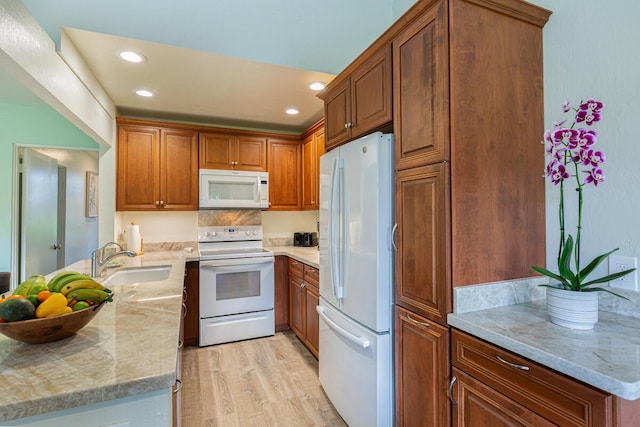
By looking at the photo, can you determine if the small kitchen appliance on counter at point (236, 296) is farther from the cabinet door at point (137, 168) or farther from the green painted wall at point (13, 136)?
the green painted wall at point (13, 136)

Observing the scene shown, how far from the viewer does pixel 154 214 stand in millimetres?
3535

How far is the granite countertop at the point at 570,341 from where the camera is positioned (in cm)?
83

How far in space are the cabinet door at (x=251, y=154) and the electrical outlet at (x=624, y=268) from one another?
314cm

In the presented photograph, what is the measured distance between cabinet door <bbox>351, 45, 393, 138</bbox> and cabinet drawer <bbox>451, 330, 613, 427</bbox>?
114 centimetres

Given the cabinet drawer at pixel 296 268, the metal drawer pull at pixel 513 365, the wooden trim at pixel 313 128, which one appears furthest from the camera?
the wooden trim at pixel 313 128

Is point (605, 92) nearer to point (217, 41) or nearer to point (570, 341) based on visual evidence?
point (570, 341)

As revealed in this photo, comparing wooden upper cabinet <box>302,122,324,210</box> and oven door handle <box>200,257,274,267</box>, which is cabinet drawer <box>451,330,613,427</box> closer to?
oven door handle <box>200,257,274,267</box>

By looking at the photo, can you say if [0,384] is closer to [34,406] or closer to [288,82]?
[34,406]

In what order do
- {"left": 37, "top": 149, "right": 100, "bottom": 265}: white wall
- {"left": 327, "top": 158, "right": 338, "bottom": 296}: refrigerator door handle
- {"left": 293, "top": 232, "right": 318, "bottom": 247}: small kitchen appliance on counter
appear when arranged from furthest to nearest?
{"left": 37, "top": 149, "right": 100, "bottom": 265}: white wall
{"left": 293, "top": 232, "right": 318, "bottom": 247}: small kitchen appliance on counter
{"left": 327, "top": 158, "right": 338, "bottom": 296}: refrigerator door handle

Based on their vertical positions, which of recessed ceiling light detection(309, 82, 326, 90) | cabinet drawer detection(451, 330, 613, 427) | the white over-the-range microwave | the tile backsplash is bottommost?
cabinet drawer detection(451, 330, 613, 427)

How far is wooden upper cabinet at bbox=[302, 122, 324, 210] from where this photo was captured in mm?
3381

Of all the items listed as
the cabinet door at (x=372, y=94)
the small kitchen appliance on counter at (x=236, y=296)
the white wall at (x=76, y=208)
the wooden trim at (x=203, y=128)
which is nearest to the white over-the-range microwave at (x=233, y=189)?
the wooden trim at (x=203, y=128)

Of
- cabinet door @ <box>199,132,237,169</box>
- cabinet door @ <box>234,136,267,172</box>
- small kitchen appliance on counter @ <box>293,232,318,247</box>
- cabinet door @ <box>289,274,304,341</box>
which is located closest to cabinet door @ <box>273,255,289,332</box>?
cabinet door @ <box>289,274,304,341</box>

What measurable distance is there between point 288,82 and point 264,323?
2382 millimetres
